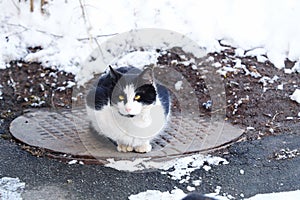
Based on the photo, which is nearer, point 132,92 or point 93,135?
point 132,92

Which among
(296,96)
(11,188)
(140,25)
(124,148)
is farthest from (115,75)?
(140,25)

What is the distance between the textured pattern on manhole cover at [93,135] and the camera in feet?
10.8

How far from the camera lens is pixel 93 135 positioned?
345 cm

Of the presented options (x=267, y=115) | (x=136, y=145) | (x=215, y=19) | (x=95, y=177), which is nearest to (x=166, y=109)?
(x=136, y=145)

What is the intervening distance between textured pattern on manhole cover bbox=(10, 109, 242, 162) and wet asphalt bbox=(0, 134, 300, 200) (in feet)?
0.45

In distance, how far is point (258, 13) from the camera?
16.7 feet

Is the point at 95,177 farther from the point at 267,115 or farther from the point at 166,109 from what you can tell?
the point at 267,115

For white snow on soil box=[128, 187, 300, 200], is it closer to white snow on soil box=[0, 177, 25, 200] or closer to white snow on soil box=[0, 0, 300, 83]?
white snow on soil box=[0, 177, 25, 200]

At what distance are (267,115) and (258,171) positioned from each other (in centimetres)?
77

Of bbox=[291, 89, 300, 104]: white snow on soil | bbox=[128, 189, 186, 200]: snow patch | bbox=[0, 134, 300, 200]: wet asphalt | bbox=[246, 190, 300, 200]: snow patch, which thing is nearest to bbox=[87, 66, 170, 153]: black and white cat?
bbox=[0, 134, 300, 200]: wet asphalt

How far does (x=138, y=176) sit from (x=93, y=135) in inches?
22.8

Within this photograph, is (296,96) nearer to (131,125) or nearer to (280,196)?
(280,196)

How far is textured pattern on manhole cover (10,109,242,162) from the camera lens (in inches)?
129

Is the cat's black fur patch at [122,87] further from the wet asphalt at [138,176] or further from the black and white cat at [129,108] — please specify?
the wet asphalt at [138,176]
